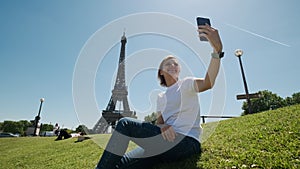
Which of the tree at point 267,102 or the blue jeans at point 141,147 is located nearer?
the blue jeans at point 141,147

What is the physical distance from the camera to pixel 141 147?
81.3 inches

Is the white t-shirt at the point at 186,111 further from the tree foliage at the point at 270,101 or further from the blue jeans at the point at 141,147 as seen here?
the tree foliage at the point at 270,101

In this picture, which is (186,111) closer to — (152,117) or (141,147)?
(141,147)

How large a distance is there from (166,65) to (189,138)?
3.06ft

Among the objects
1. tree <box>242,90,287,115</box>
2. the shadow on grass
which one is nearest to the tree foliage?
tree <box>242,90,287,115</box>

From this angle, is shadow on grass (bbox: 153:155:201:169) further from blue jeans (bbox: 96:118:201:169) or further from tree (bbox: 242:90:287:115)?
tree (bbox: 242:90:287:115)

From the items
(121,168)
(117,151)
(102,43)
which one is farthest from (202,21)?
(102,43)

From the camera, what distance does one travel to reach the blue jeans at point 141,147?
186 centimetres

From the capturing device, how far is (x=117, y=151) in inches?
73.8

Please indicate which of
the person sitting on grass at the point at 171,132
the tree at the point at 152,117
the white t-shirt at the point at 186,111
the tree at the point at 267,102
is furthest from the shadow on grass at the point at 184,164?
the tree at the point at 267,102

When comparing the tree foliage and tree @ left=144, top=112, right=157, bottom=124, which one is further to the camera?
the tree foliage

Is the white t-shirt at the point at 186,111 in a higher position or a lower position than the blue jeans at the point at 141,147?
higher

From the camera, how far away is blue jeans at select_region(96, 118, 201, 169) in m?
1.86

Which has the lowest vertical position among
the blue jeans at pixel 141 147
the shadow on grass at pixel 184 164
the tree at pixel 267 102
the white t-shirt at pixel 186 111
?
the shadow on grass at pixel 184 164
